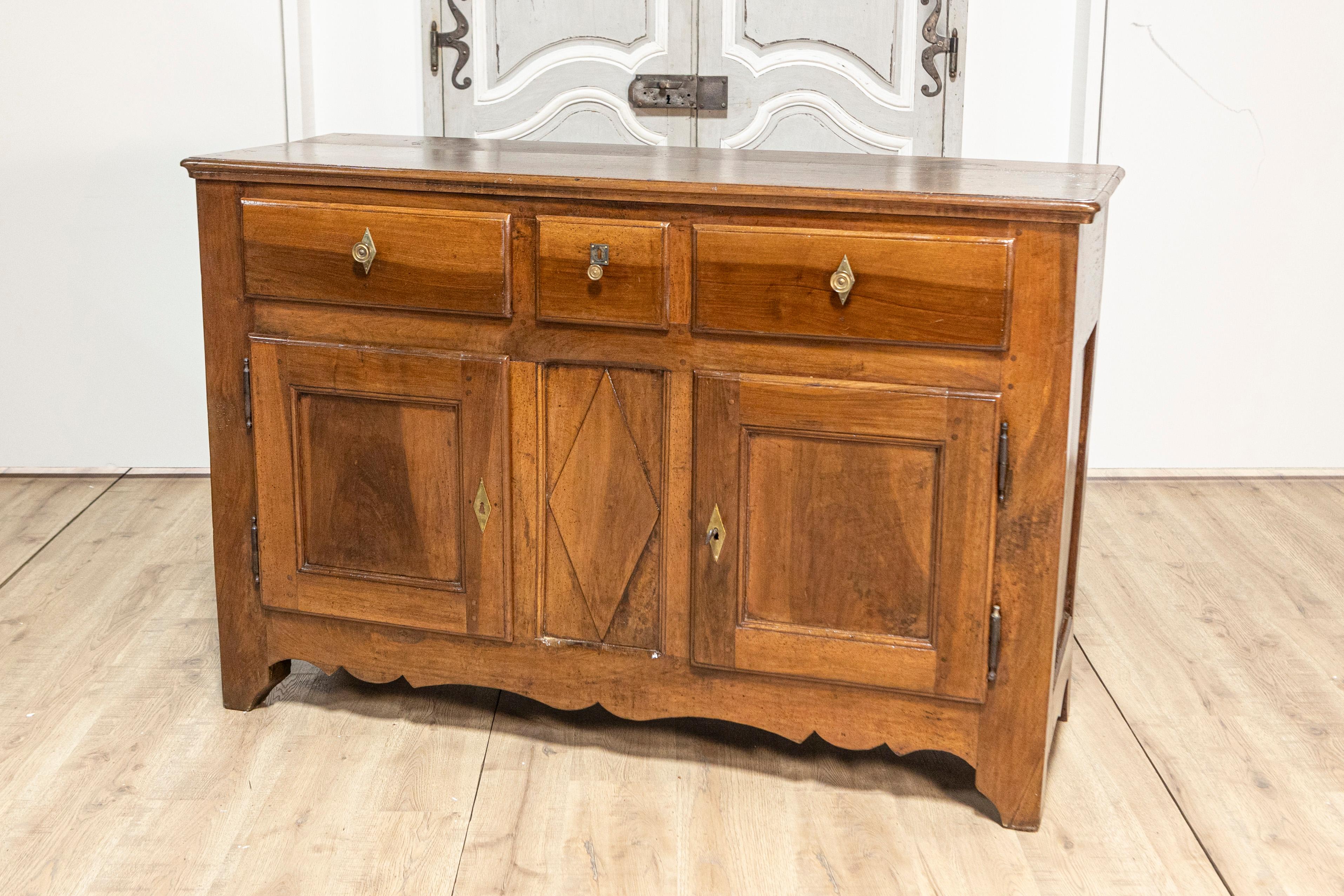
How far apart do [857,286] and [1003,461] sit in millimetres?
336

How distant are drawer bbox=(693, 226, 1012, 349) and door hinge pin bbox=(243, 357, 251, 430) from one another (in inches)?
31.0

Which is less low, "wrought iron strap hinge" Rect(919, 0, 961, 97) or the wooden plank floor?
"wrought iron strap hinge" Rect(919, 0, 961, 97)

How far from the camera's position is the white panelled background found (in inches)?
140

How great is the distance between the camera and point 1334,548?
328 centimetres

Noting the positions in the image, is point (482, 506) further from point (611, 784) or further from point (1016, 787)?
point (1016, 787)

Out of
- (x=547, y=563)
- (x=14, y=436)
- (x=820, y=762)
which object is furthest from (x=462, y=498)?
(x=14, y=436)

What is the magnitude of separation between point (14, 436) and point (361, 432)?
2.06 metres

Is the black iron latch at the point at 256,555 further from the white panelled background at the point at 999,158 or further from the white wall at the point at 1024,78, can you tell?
the white wall at the point at 1024,78

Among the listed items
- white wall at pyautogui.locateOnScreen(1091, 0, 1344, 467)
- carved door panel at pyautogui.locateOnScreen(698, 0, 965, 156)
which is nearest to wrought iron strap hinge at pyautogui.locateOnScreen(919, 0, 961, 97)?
carved door panel at pyautogui.locateOnScreen(698, 0, 965, 156)

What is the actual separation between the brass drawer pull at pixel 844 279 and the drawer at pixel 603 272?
10.4 inches

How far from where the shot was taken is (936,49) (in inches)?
140

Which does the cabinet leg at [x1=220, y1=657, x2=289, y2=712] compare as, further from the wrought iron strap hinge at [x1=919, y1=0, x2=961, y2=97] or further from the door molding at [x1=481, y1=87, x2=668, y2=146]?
the wrought iron strap hinge at [x1=919, y1=0, x2=961, y2=97]

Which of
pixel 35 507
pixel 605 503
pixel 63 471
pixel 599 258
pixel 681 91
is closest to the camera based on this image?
pixel 599 258

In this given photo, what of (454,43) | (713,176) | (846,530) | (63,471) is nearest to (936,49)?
(454,43)
